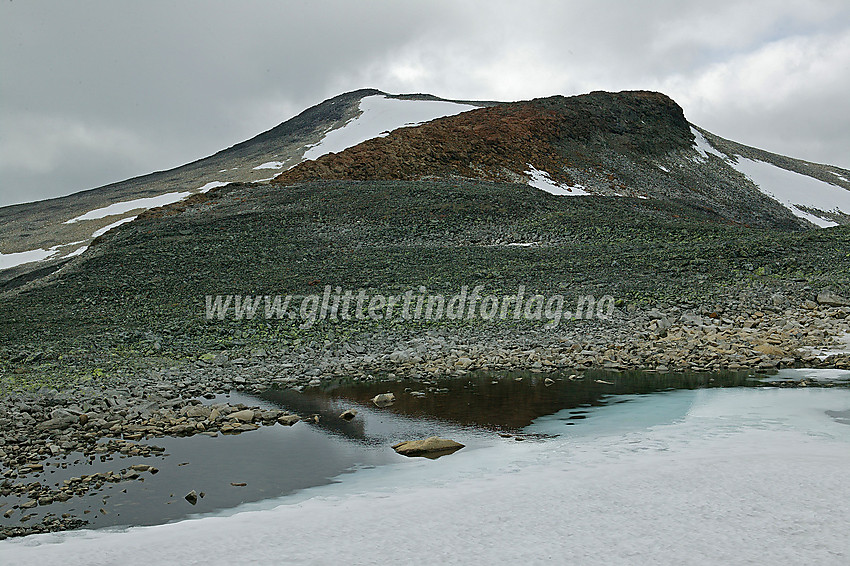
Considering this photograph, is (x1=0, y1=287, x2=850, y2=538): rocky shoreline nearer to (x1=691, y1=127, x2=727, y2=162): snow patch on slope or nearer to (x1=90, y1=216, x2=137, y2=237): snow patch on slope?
(x1=90, y1=216, x2=137, y2=237): snow patch on slope

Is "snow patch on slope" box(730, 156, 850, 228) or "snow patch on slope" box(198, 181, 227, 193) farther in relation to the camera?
"snow patch on slope" box(198, 181, 227, 193)

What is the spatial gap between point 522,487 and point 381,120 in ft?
224

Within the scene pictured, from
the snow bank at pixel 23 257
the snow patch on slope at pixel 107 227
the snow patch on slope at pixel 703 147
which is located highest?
the snow patch on slope at pixel 703 147

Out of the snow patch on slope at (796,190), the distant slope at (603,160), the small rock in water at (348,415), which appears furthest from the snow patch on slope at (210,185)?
the small rock in water at (348,415)

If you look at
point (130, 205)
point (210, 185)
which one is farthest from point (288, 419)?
point (130, 205)

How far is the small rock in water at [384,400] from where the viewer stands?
13.3 m

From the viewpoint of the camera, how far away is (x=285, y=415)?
12.2 metres

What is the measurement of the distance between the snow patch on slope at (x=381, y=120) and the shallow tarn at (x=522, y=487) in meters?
56.5

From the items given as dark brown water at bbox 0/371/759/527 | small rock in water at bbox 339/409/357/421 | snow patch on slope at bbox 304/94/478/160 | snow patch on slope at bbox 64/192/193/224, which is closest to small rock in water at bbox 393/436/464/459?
dark brown water at bbox 0/371/759/527

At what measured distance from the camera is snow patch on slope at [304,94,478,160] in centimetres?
6750

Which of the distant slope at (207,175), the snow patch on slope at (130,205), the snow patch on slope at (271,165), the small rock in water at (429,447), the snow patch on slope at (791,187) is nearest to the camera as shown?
the small rock in water at (429,447)

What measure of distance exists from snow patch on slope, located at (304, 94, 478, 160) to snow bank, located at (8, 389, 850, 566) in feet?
193

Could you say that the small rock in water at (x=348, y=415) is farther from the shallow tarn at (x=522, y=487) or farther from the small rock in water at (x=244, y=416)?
the small rock in water at (x=244, y=416)

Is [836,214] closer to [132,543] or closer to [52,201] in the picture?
[132,543]
